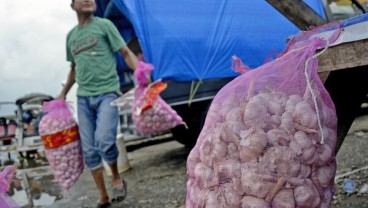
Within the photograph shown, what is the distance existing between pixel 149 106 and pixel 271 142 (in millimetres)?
2221

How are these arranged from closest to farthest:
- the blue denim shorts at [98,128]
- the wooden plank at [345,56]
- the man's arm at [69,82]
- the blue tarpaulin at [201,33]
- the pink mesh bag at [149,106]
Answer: the wooden plank at [345,56]
the blue denim shorts at [98,128]
the pink mesh bag at [149,106]
the man's arm at [69,82]
the blue tarpaulin at [201,33]

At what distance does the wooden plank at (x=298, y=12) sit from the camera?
173 cm

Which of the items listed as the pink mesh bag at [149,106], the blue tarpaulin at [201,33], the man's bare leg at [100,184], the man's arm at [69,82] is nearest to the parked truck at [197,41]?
the blue tarpaulin at [201,33]

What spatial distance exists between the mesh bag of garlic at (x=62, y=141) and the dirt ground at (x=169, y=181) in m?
0.39

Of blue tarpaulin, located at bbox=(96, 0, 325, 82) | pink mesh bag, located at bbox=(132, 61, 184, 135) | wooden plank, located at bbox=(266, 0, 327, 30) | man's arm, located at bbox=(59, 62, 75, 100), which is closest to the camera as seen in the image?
wooden plank, located at bbox=(266, 0, 327, 30)

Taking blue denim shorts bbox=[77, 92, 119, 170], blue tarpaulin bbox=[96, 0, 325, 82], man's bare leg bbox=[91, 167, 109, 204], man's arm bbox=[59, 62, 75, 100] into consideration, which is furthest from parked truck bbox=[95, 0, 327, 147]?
man's bare leg bbox=[91, 167, 109, 204]

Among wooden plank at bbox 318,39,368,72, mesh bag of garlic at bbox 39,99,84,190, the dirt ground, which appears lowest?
the dirt ground

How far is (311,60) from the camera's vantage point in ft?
3.82

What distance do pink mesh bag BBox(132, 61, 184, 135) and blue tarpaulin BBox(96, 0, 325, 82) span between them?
689 mm

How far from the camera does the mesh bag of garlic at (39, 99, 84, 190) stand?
10.3ft

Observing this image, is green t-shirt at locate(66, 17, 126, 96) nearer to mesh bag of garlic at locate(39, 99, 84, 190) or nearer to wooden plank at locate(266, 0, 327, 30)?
mesh bag of garlic at locate(39, 99, 84, 190)

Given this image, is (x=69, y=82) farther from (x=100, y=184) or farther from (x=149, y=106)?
(x=100, y=184)

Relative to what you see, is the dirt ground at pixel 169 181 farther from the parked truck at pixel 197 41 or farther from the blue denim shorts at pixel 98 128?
the parked truck at pixel 197 41

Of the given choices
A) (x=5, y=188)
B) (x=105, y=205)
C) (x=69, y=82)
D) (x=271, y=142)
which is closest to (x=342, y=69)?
(x=271, y=142)
